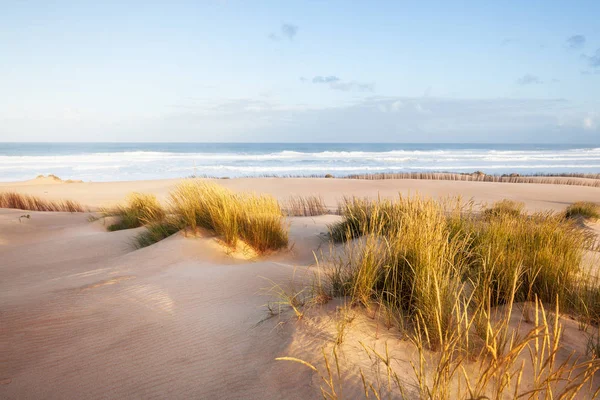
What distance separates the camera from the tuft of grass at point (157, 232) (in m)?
6.66

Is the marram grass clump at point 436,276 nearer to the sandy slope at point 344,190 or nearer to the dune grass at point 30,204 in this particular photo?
the sandy slope at point 344,190

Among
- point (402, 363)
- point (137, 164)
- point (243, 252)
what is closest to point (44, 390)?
point (402, 363)

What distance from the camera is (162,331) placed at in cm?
304

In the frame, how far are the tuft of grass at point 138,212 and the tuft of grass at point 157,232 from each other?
72 cm

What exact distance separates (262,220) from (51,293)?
9.77ft

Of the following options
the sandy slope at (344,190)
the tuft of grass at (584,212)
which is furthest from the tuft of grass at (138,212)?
the tuft of grass at (584,212)

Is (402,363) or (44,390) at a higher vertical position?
(402,363)

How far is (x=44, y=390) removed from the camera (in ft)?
7.80

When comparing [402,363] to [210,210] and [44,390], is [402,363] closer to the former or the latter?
[44,390]

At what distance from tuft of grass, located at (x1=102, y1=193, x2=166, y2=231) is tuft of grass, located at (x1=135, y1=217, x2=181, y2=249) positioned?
2.37 ft

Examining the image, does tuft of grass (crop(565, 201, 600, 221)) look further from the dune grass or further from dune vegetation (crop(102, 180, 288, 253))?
the dune grass

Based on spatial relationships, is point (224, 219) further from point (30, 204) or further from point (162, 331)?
point (30, 204)

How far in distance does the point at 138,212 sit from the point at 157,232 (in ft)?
7.07

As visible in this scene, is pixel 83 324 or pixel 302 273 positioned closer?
pixel 83 324
